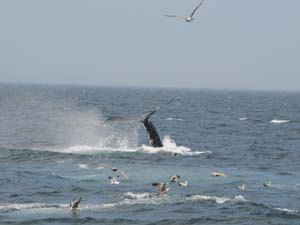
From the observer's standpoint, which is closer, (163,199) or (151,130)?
(163,199)

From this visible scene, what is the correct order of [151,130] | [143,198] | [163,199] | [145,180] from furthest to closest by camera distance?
1. [151,130]
2. [145,180]
3. [143,198]
4. [163,199]

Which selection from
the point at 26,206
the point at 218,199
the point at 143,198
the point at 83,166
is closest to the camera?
the point at 26,206

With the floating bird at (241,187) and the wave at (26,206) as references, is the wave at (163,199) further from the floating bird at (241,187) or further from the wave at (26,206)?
the wave at (26,206)

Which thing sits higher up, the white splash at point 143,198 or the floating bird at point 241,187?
the floating bird at point 241,187

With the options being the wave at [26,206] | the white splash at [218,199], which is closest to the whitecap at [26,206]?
the wave at [26,206]

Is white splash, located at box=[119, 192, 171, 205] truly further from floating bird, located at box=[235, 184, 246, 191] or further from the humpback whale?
the humpback whale

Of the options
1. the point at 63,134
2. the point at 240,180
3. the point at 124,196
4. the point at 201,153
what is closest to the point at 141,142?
the point at 201,153

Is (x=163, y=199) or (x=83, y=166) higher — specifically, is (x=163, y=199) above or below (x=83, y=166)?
below

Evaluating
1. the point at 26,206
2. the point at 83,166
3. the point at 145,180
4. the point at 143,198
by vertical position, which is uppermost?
the point at 83,166

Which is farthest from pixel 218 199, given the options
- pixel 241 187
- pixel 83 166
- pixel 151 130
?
pixel 151 130

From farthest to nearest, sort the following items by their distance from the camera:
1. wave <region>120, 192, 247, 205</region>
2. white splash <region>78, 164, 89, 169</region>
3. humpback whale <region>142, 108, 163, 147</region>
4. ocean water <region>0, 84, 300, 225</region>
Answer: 1. humpback whale <region>142, 108, 163, 147</region>
2. white splash <region>78, 164, 89, 169</region>
3. wave <region>120, 192, 247, 205</region>
4. ocean water <region>0, 84, 300, 225</region>

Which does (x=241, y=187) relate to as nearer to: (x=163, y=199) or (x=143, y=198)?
(x=163, y=199)

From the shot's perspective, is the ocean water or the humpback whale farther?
the humpback whale

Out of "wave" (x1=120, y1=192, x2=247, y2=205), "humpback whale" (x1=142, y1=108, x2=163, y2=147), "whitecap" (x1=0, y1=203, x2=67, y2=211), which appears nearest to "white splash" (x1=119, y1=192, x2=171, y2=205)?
"wave" (x1=120, y1=192, x2=247, y2=205)
